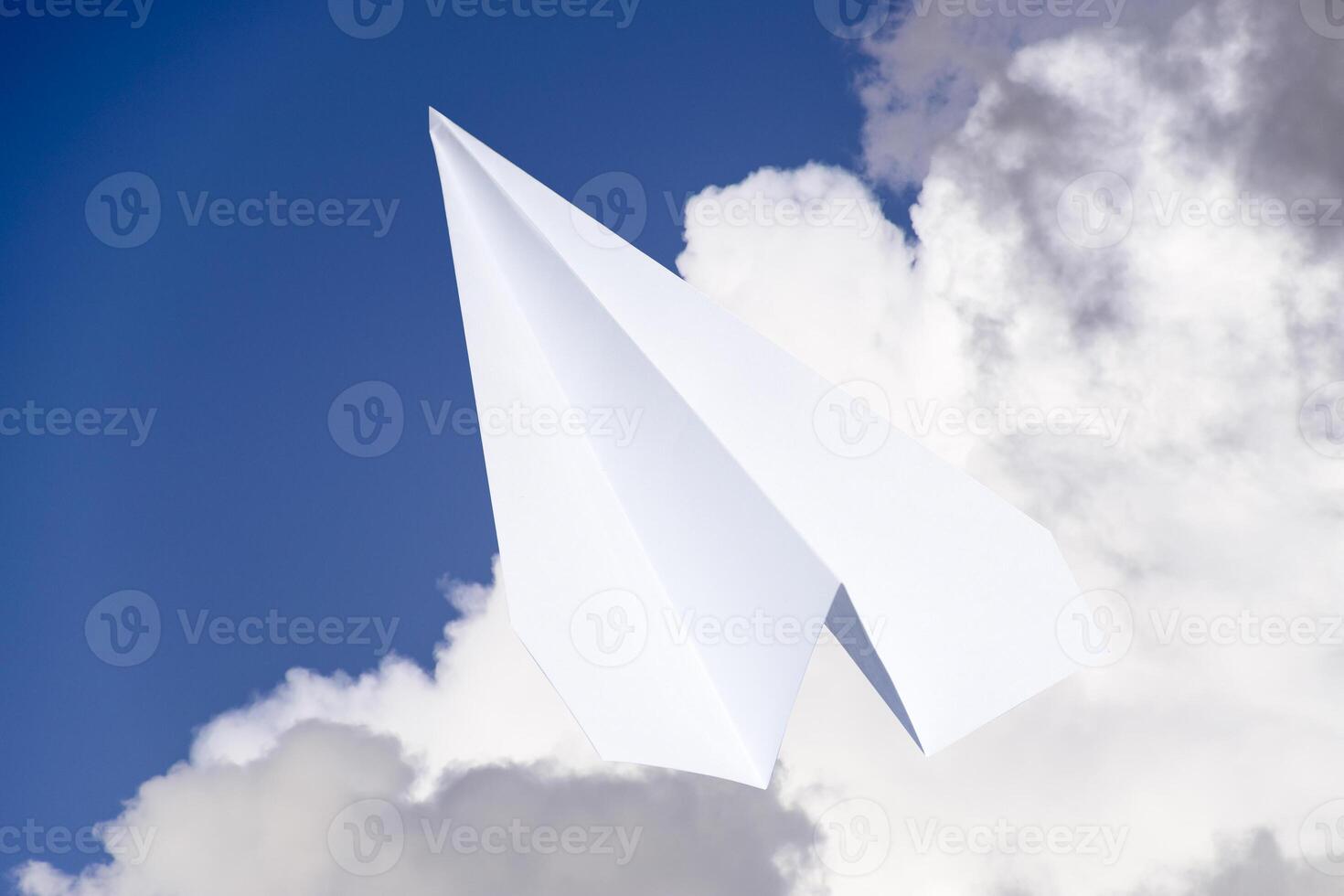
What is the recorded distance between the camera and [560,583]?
57.7 ft

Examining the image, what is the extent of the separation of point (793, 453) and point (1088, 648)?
209 inches

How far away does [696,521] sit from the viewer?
59.0ft

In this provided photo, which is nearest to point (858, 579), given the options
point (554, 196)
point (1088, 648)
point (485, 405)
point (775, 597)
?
point (775, 597)

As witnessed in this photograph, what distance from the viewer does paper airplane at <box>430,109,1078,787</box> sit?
675 inches

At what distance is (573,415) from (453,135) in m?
4.80

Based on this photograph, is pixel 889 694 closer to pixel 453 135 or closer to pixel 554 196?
pixel 554 196

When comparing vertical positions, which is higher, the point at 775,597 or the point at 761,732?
the point at 775,597

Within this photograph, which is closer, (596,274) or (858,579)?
(858,579)

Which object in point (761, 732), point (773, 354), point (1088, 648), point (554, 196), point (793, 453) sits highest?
point (554, 196)

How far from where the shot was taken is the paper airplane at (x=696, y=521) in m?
17.2

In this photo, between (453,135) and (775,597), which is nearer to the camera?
(775,597)

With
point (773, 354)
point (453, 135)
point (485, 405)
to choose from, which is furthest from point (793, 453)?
point (453, 135)

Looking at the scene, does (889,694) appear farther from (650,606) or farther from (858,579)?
(650,606)

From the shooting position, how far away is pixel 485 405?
1823cm
